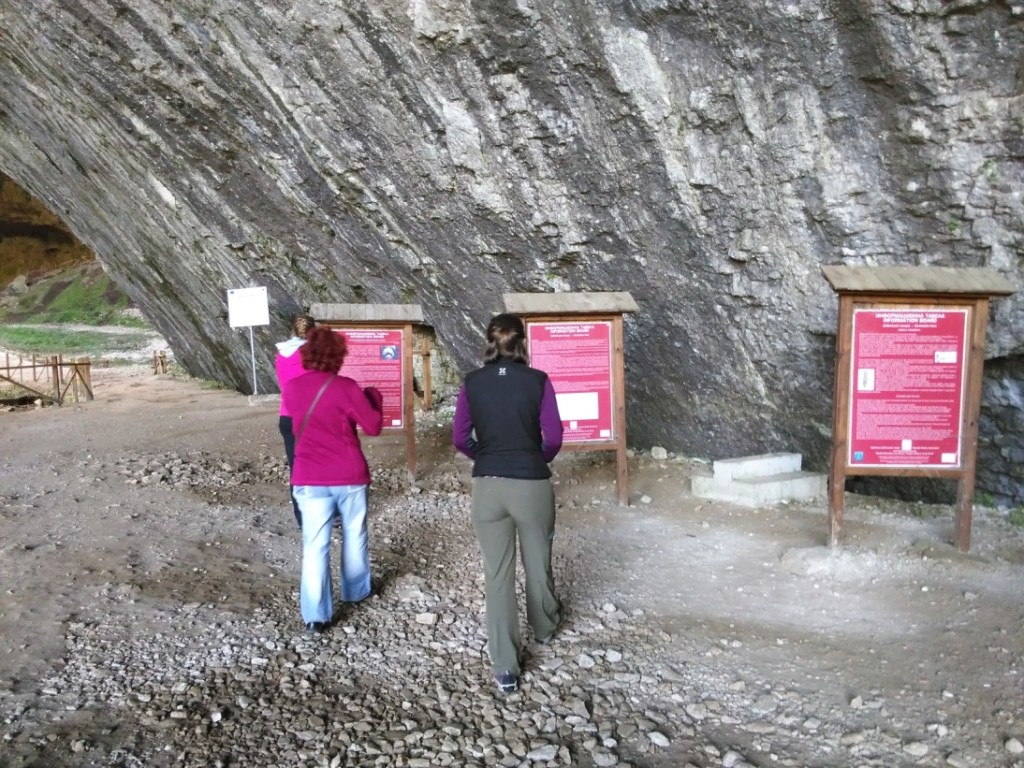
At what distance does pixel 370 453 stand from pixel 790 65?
5.93 meters

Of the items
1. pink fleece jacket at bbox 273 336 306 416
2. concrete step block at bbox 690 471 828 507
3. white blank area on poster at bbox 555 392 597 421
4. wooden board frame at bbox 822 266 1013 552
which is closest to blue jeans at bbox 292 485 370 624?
pink fleece jacket at bbox 273 336 306 416

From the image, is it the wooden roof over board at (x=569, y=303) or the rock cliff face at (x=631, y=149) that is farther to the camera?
the wooden roof over board at (x=569, y=303)

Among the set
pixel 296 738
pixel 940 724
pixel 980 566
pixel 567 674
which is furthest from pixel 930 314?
pixel 296 738

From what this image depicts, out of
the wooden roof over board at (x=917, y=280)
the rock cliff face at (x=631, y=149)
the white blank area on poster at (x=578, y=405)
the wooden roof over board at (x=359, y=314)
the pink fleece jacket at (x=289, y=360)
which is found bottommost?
the white blank area on poster at (x=578, y=405)

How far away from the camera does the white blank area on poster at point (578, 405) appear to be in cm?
659

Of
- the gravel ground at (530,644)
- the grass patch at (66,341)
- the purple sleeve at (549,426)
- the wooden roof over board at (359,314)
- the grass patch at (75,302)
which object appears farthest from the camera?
the grass patch at (75,302)

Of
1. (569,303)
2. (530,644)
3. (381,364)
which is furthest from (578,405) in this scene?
(530,644)

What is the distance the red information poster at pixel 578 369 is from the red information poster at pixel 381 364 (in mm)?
1722

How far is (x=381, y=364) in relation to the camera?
299 inches

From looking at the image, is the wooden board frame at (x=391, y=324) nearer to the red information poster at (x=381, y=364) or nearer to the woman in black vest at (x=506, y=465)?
the red information poster at (x=381, y=364)

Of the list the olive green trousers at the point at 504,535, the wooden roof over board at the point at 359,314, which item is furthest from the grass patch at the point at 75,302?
the olive green trousers at the point at 504,535

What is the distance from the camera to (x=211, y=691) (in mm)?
3543

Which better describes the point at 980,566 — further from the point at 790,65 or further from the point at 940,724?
the point at 790,65

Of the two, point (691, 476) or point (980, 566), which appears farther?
point (691, 476)
